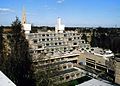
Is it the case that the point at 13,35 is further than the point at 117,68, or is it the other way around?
the point at 13,35

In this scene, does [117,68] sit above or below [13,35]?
below

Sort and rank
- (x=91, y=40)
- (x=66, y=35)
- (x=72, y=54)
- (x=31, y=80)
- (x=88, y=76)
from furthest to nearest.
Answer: (x=91, y=40) → (x=66, y=35) → (x=72, y=54) → (x=88, y=76) → (x=31, y=80)

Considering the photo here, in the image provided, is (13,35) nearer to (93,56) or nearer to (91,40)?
(93,56)

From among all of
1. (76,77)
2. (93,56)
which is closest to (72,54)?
(93,56)

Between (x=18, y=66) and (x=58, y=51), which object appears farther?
(x=58, y=51)

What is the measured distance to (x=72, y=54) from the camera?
115 feet

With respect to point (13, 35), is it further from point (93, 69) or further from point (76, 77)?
point (93, 69)

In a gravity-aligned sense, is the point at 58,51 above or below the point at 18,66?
below

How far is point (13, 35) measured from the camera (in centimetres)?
3080

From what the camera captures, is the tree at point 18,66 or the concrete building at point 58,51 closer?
the tree at point 18,66

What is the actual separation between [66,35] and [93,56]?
→ 15227mm

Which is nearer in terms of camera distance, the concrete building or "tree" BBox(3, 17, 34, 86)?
"tree" BBox(3, 17, 34, 86)

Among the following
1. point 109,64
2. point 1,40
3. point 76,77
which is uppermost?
point 1,40

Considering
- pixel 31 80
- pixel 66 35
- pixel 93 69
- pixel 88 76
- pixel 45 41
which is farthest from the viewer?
pixel 66 35
